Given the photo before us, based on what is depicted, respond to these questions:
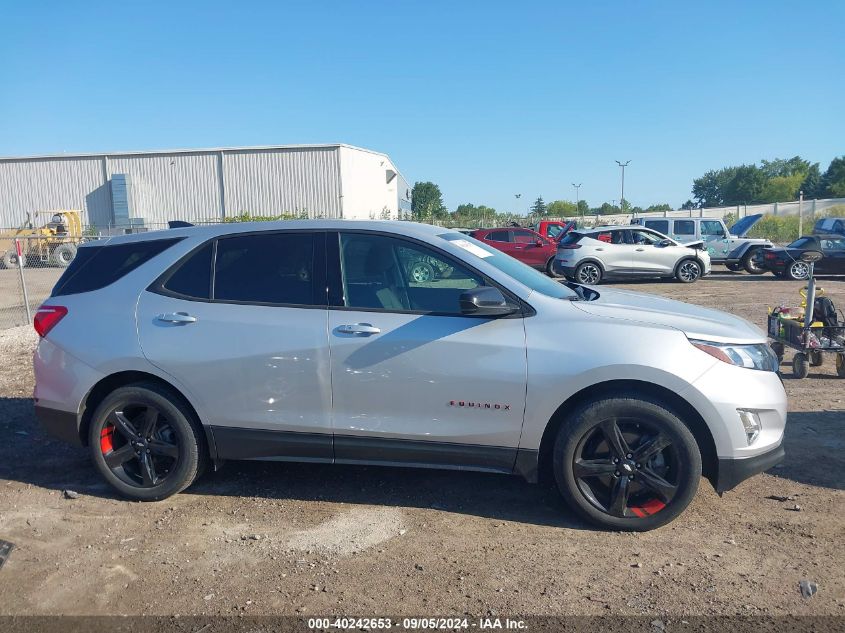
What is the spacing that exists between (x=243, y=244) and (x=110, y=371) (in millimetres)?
1184

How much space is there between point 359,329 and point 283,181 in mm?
41117

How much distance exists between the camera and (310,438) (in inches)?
160

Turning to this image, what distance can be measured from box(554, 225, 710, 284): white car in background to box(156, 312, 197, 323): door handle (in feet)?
52.1

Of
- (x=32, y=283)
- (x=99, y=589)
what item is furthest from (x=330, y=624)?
(x=32, y=283)

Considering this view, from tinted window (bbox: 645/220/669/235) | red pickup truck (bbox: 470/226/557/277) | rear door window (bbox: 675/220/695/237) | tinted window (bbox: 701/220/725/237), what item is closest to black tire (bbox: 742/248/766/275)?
tinted window (bbox: 701/220/725/237)

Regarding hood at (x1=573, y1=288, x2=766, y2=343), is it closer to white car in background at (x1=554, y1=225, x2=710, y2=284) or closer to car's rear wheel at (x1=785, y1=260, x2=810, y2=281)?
white car in background at (x1=554, y1=225, x2=710, y2=284)

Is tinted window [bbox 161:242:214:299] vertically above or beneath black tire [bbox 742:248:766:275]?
above

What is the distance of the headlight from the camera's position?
3.73 meters

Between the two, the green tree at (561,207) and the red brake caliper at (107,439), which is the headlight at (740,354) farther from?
the green tree at (561,207)

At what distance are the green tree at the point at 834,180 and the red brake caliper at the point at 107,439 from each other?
82.0 m

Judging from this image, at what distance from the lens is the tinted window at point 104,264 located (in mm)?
4438

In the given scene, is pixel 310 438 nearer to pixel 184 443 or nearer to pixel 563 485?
pixel 184 443

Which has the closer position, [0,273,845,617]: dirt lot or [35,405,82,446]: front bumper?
[0,273,845,617]: dirt lot

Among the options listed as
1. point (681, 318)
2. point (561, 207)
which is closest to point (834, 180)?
point (561, 207)
